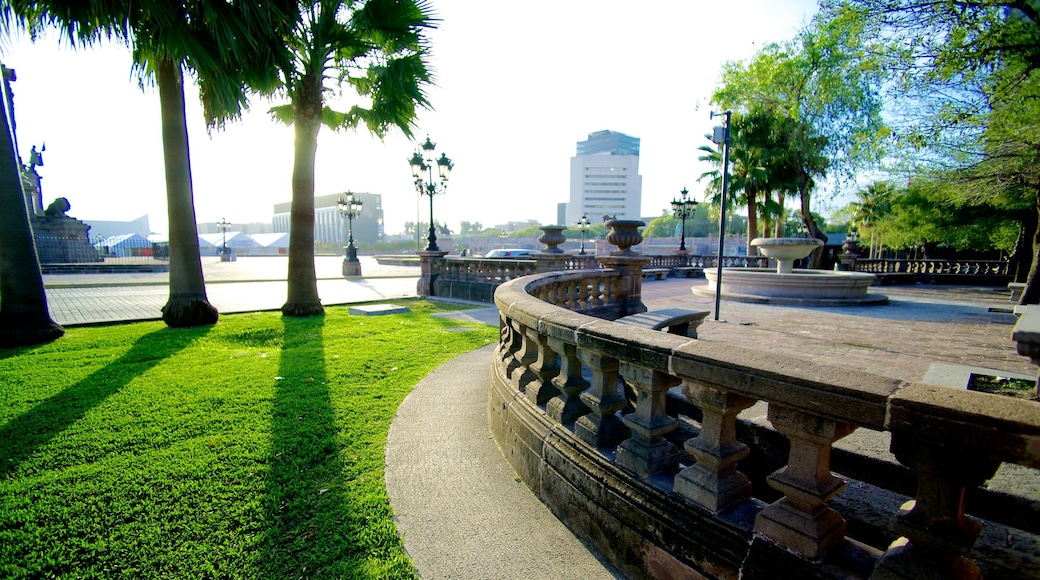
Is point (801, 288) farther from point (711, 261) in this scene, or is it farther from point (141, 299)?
point (141, 299)

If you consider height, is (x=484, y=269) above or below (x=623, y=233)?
below

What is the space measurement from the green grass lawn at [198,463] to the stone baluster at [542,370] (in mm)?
1199

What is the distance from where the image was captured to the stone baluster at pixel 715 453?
1790 millimetres

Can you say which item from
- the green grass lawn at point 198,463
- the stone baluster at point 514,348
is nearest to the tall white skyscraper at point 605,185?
the green grass lawn at point 198,463

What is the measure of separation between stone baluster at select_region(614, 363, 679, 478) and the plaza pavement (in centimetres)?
60

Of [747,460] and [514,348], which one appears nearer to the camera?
[747,460]

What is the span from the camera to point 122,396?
4586 mm

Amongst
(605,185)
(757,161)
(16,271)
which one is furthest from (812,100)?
(605,185)

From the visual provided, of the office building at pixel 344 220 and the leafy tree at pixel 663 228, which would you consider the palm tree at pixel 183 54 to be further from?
the office building at pixel 344 220

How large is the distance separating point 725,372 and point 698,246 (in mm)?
84433

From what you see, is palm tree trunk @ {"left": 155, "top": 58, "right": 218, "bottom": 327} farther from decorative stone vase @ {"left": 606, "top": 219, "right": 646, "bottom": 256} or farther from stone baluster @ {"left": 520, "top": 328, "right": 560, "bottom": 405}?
stone baluster @ {"left": 520, "top": 328, "right": 560, "bottom": 405}

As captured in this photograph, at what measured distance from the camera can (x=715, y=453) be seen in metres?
1.83

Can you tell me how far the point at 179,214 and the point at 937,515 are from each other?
35.9ft

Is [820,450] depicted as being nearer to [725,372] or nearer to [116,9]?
[725,372]
